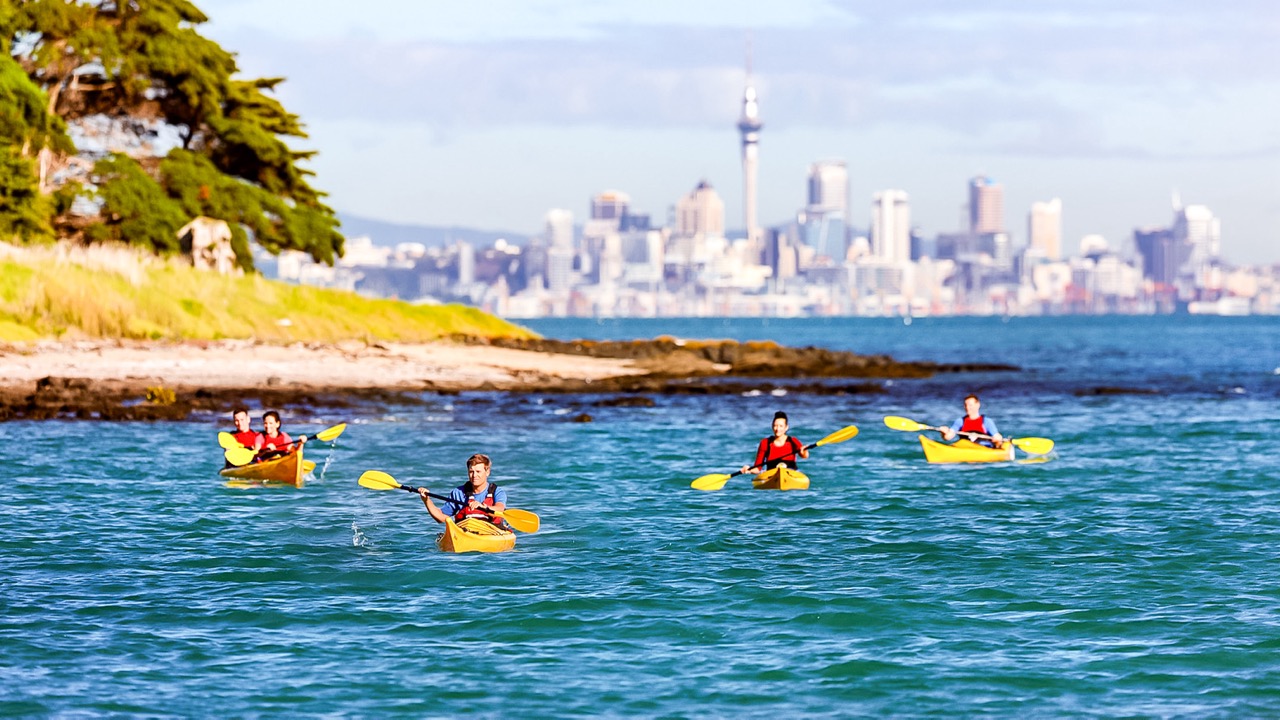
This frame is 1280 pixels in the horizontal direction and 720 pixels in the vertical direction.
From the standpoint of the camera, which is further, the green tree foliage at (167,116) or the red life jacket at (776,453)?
the green tree foliage at (167,116)

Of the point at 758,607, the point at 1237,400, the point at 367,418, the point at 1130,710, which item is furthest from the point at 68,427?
the point at 1237,400

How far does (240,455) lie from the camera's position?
23703mm

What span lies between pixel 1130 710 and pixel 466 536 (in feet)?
26.1

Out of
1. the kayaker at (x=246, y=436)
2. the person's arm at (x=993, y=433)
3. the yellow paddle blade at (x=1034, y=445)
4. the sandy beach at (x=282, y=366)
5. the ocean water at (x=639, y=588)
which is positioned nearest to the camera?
the ocean water at (x=639, y=588)

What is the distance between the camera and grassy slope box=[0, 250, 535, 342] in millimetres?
40781

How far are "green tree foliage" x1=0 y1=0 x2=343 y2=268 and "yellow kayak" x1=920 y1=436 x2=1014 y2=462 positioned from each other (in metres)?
33.4

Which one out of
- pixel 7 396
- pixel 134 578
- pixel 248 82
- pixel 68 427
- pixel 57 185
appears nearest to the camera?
pixel 134 578

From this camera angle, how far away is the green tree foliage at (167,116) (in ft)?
174

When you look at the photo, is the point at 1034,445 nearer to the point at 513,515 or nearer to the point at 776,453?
the point at 776,453

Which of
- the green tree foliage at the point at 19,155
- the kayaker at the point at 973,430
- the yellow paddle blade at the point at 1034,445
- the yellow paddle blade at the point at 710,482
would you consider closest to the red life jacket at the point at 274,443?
the yellow paddle blade at the point at 710,482

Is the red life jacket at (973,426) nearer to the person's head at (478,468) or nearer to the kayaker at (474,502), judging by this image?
the kayaker at (474,502)

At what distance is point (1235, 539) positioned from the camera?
740 inches

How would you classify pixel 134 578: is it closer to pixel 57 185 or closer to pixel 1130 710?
pixel 1130 710

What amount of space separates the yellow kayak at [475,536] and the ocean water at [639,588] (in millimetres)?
144
